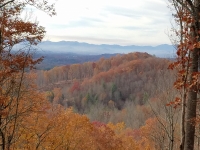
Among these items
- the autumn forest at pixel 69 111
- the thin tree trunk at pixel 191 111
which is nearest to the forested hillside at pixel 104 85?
the autumn forest at pixel 69 111

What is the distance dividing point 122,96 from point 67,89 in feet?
59.6

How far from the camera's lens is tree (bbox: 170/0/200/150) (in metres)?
3.88

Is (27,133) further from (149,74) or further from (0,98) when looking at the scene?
(149,74)

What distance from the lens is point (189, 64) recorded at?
4.03 meters

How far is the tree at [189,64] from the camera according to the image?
3.88 m

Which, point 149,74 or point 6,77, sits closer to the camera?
point 6,77

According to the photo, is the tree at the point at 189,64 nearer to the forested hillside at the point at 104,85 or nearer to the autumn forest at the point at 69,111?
the autumn forest at the point at 69,111

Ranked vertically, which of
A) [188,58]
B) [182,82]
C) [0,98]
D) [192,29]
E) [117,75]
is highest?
[192,29]

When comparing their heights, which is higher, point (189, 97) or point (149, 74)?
point (189, 97)

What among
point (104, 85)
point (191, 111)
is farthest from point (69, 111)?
point (104, 85)

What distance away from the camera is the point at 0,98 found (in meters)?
5.71

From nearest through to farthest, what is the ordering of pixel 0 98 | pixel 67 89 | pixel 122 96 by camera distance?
pixel 0 98
pixel 122 96
pixel 67 89

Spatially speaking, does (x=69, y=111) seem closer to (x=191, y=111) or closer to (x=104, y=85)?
(x=191, y=111)

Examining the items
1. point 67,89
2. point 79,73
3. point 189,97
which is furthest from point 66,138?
point 79,73
